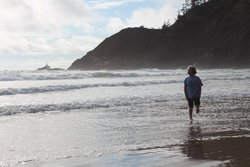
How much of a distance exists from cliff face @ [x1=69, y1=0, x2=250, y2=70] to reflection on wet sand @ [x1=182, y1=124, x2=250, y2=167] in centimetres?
6960

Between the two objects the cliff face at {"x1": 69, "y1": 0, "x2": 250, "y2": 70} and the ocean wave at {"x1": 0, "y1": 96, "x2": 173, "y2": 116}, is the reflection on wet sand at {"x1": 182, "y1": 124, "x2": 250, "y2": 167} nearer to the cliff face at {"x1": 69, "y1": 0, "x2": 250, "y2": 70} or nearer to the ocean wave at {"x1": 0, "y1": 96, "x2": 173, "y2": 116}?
the ocean wave at {"x1": 0, "y1": 96, "x2": 173, "y2": 116}

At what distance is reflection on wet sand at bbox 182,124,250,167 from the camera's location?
585 centimetres

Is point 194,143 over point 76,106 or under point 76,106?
under

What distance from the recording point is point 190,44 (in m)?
96.9

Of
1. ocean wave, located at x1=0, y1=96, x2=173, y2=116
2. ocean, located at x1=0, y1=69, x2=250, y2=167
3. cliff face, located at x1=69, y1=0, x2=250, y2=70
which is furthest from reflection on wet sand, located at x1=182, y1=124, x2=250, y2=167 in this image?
cliff face, located at x1=69, y1=0, x2=250, y2=70

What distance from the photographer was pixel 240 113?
11.5 m

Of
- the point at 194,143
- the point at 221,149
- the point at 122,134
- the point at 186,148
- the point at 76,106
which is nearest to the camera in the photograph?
the point at 221,149

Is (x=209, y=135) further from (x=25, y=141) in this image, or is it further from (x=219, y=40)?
(x=219, y=40)

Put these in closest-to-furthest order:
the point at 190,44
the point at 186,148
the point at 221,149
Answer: the point at 221,149
the point at 186,148
the point at 190,44

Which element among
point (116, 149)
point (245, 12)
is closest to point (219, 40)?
point (245, 12)

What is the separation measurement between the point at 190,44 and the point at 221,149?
91882 mm

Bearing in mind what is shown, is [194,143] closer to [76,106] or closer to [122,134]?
[122,134]

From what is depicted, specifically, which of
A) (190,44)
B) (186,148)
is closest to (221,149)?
(186,148)

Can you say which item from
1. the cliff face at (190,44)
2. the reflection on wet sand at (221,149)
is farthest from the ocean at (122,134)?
the cliff face at (190,44)
